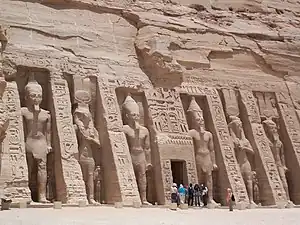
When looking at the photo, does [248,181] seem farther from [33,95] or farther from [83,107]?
[33,95]

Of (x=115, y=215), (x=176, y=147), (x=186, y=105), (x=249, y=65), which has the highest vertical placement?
(x=249, y=65)

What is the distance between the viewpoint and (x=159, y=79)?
18.8m

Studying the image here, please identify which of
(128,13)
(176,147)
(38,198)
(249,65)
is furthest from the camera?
(249,65)

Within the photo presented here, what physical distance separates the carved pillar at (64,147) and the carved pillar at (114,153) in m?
1.01

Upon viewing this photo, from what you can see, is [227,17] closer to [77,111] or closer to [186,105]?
[186,105]

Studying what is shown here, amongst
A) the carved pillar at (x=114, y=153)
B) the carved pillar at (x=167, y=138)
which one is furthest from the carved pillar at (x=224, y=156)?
the carved pillar at (x=114, y=153)

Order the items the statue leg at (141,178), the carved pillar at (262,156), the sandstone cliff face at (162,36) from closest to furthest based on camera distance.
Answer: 1. the statue leg at (141,178)
2. the sandstone cliff face at (162,36)
3. the carved pillar at (262,156)

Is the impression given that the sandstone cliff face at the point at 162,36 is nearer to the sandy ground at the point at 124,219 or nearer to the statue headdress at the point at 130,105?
the statue headdress at the point at 130,105

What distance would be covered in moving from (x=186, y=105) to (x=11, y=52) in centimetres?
596

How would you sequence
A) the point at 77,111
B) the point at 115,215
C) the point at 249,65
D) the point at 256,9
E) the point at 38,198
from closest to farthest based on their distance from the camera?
the point at 115,215 → the point at 38,198 → the point at 77,111 → the point at 249,65 → the point at 256,9

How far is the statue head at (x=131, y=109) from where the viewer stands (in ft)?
57.6

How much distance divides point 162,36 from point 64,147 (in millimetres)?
5356

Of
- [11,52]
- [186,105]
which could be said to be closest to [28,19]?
A: [11,52]

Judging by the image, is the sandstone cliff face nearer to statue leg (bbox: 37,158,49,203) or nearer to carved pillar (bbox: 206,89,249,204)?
carved pillar (bbox: 206,89,249,204)
